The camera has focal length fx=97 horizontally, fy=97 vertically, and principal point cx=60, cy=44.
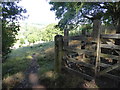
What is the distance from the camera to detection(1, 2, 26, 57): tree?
15.5ft

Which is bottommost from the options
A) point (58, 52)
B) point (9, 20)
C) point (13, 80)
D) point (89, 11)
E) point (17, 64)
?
point (13, 80)

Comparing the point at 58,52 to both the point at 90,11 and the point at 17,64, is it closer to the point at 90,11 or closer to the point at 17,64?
the point at 17,64

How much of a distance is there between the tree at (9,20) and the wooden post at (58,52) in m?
2.68

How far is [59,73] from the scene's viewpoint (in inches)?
158

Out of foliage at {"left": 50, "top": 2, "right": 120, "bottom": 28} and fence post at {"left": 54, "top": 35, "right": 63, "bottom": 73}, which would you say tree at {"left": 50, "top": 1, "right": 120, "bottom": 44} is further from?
fence post at {"left": 54, "top": 35, "right": 63, "bottom": 73}

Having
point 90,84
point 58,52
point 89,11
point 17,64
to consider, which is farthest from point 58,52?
point 89,11

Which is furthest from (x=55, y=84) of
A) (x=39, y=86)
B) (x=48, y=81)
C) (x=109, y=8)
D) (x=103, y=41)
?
(x=109, y=8)

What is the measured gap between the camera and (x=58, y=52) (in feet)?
13.3

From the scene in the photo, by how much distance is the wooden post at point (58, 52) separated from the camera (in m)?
3.96

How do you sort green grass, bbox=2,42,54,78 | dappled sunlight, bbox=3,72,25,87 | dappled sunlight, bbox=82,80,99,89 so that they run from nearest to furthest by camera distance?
dappled sunlight, bbox=82,80,99,89
dappled sunlight, bbox=3,72,25,87
green grass, bbox=2,42,54,78

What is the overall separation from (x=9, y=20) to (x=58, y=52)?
127 inches

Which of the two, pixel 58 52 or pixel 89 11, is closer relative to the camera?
pixel 58 52

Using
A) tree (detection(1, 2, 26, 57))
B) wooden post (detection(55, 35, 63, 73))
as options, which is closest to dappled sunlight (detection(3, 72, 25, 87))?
wooden post (detection(55, 35, 63, 73))

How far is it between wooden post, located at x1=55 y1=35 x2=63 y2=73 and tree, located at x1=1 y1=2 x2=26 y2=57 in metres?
2.68
